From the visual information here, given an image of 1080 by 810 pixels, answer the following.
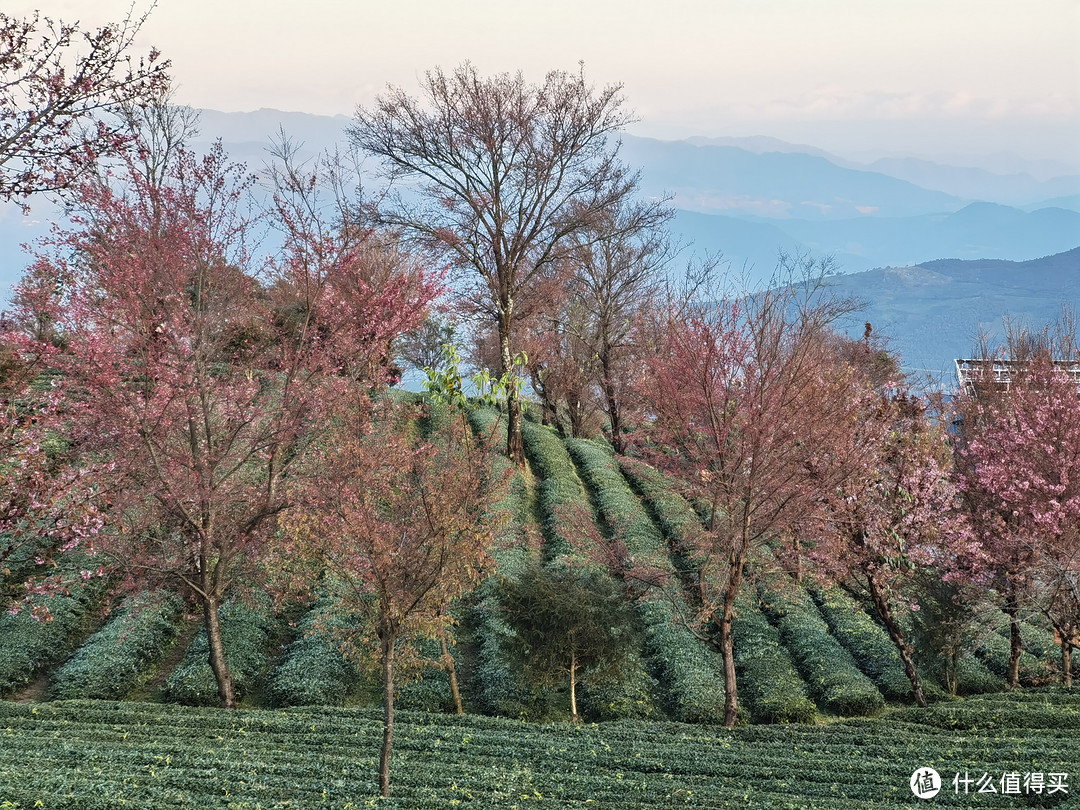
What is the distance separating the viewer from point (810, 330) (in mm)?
17953

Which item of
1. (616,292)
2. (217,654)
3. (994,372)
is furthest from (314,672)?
(994,372)

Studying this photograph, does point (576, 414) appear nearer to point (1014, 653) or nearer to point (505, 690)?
point (1014, 653)

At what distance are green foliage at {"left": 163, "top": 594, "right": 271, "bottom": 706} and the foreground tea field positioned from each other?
5.47 ft

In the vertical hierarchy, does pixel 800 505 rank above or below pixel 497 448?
below

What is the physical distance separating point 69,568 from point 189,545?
8.48m

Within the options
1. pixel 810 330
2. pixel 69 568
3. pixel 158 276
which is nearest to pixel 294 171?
pixel 158 276

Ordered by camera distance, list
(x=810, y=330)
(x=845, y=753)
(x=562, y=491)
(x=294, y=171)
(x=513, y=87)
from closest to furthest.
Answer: (x=845, y=753) < (x=810, y=330) < (x=294, y=171) < (x=513, y=87) < (x=562, y=491)

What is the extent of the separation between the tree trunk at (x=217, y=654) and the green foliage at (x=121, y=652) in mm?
2016

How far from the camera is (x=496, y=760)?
15555 millimetres

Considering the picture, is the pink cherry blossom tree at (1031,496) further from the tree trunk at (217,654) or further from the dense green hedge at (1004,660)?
the tree trunk at (217,654)

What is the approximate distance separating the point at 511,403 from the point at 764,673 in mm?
16813

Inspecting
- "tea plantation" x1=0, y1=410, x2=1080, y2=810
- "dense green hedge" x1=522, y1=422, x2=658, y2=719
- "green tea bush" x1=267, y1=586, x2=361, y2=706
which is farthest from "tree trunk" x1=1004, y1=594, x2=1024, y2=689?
"green tea bush" x1=267, y1=586, x2=361, y2=706

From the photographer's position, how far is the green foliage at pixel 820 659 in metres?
22.1

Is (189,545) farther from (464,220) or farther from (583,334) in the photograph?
(583,334)
